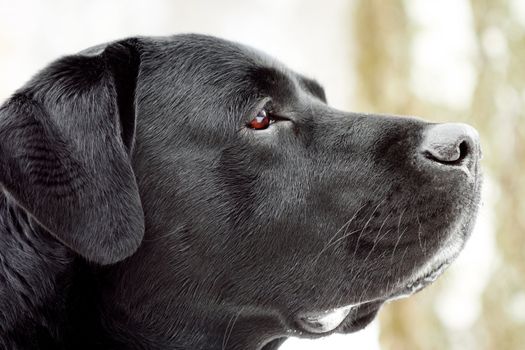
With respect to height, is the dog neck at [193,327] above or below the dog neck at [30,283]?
below

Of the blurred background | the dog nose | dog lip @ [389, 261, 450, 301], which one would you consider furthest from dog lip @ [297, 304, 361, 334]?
the blurred background

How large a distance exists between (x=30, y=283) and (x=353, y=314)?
0.84 m

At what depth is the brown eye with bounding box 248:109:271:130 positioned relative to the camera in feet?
5.97

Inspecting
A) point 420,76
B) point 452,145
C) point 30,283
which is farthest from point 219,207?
point 420,76

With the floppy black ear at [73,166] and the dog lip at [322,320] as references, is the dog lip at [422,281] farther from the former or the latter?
Answer: the floppy black ear at [73,166]

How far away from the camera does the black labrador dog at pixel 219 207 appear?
166 cm

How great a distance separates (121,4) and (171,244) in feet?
9.87

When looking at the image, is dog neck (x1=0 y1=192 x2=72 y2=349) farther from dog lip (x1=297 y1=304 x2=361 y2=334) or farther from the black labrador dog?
dog lip (x1=297 y1=304 x2=361 y2=334)

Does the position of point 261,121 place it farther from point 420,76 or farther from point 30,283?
point 420,76

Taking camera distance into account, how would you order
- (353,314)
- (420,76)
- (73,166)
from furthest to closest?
(420,76), (353,314), (73,166)

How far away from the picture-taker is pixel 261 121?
6.00 ft

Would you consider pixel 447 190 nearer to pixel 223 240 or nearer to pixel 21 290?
pixel 223 240

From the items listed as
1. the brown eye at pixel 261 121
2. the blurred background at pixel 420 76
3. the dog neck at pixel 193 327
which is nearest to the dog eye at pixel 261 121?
the brown eye at pixel 261 121

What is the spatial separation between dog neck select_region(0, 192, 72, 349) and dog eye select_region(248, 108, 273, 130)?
22.2 inches
